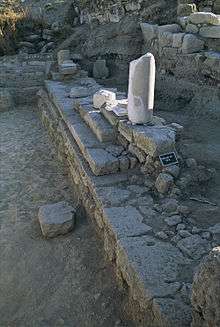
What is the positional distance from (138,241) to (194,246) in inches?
22.5

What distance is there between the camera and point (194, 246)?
3.85 metres

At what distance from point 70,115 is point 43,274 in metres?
3.68

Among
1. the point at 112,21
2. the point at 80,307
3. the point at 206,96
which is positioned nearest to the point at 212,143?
the point at 206,96

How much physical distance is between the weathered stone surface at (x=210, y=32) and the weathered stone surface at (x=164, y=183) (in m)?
4.39

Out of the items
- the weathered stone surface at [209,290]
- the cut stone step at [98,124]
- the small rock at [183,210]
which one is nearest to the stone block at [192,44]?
the cut stone step at [98,124]

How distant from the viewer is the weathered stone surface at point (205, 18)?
7.94 m

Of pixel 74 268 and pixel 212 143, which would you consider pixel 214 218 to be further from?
pixel 212 143

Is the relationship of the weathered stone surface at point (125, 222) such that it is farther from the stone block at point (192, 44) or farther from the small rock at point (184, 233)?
the stone block at point (192, 44)

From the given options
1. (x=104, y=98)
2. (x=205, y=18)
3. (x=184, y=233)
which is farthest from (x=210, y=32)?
(x=184, y=233)

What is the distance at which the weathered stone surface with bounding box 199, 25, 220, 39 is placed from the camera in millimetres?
7809

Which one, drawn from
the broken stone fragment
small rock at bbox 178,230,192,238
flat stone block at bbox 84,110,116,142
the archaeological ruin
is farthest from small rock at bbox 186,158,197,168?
the broken stone fragment

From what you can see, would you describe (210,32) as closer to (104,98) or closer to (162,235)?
(104,98)

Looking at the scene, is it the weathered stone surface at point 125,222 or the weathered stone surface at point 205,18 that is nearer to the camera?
the weathered stone surface at point 125,222

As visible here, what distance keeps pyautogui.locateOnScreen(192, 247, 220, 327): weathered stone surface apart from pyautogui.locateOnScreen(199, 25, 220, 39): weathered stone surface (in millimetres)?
6370
